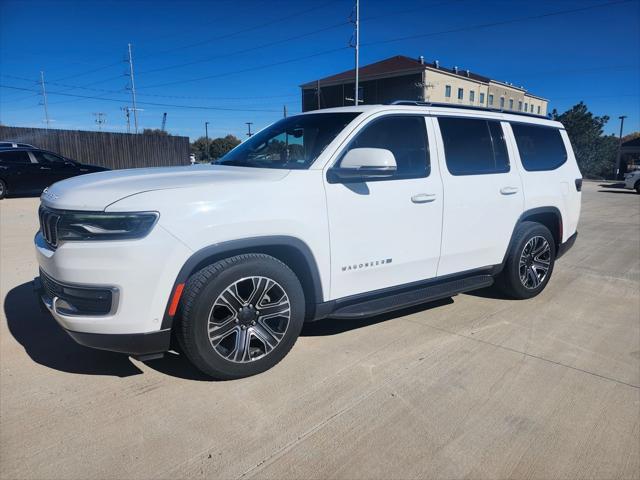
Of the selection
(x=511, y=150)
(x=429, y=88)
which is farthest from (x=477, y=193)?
(x=429, y=88)

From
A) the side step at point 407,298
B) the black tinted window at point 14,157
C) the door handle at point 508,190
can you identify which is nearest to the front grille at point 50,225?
the side step at point 407,298

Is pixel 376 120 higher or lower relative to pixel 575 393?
higher

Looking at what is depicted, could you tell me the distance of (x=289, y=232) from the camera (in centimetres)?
296

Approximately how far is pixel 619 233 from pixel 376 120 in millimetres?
7963

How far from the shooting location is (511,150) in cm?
441

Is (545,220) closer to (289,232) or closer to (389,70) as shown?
(289,232)

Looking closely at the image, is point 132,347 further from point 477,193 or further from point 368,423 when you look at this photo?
point 477,193

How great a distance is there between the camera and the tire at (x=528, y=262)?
447 centimetres

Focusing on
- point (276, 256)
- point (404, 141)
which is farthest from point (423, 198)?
point (276, 256)

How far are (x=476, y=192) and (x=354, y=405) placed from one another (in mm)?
2242

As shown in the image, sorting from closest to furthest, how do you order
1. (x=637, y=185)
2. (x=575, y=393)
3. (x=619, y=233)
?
(x=575, y=393), (x=619, y=233), (x=637, y=185)

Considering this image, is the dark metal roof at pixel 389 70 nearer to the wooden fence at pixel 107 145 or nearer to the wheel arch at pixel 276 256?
the wooden fence at pixel 107 145

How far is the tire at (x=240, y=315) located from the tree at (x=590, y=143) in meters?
46.5

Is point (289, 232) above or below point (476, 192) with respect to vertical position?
below
